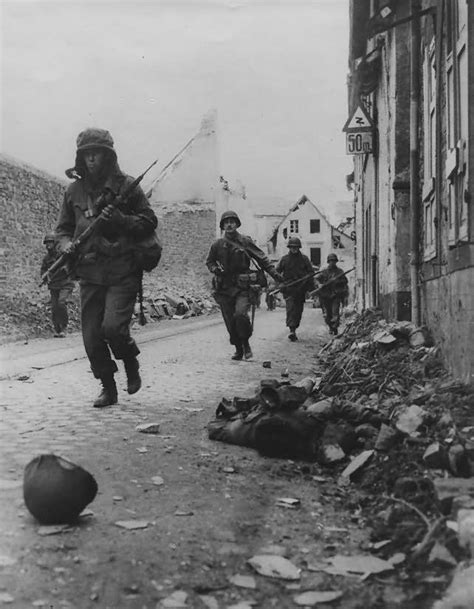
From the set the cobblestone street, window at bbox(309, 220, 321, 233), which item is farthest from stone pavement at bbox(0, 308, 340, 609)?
window at bbox(309, 220, 321, 233)

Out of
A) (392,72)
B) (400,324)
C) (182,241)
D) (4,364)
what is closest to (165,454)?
(400,324)

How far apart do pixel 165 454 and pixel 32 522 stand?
52.9 inches

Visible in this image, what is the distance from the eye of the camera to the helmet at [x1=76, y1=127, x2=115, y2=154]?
5.45 metres

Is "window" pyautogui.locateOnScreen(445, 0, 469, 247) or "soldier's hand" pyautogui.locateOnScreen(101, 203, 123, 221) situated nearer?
"window" pyautogui.locateOnScreen(445, 0, 469, 247)

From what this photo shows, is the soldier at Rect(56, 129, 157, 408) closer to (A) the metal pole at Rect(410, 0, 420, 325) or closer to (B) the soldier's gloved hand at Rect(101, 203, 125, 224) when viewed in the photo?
(B) the soldier's gloved hand at Rect(101, 203, 125, 224)

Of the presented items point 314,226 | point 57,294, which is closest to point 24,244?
point 57,294

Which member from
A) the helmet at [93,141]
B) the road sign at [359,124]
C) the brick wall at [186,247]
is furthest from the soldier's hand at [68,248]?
the brick wall at [186,247]

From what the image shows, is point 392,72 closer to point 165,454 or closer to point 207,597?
point 165,454

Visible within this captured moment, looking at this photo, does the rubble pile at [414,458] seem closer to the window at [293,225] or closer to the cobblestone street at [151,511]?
the cobblestone street at [151,511]

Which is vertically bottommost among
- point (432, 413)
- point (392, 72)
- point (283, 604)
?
point (283, 604)

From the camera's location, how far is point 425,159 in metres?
7.61

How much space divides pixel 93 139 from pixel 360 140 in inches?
341

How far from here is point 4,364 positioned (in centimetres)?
951

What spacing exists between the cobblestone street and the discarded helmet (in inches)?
2.9
